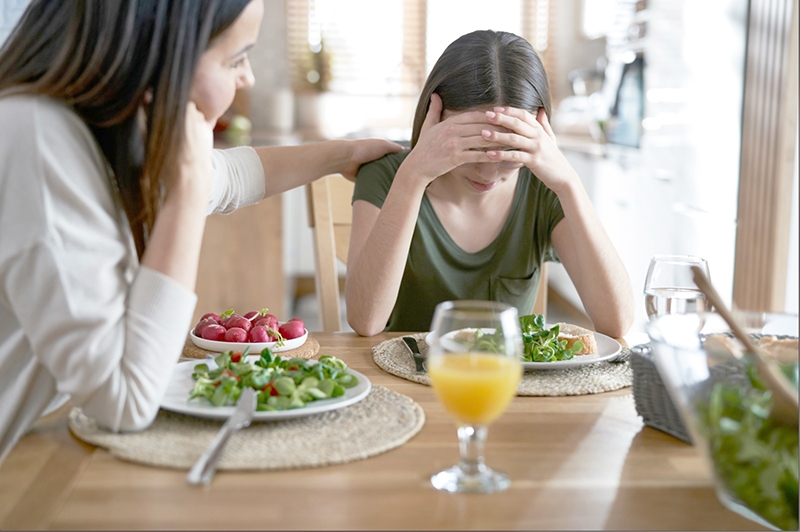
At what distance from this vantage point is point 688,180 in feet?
9.25

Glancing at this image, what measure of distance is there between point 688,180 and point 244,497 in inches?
96.6

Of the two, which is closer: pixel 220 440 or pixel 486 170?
pixel 220 440

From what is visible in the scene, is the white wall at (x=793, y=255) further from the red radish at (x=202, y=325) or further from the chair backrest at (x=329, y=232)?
the red radish at (x=202, y=325)

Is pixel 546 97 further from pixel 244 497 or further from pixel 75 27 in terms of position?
pixel 244 497

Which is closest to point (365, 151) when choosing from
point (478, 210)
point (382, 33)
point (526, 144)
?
point (478, 210)

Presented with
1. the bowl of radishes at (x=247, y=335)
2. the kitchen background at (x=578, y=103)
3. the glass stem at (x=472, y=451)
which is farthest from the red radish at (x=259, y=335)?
the kitchen background at (x=578, y=103)

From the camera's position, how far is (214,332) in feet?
3.88

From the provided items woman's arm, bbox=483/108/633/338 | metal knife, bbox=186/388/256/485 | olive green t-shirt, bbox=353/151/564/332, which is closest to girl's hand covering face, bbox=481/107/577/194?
woman's arm, bbox=483/108/633/338

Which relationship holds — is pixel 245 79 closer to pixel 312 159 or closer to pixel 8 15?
pixel 312 159

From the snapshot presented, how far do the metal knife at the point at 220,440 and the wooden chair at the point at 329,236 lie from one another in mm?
731

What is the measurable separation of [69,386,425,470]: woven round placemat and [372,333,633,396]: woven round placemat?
16 cm

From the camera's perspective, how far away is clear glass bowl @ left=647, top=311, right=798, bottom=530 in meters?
0.64

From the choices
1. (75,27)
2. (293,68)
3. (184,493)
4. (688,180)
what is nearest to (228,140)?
(293,68)

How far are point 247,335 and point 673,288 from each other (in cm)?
60
